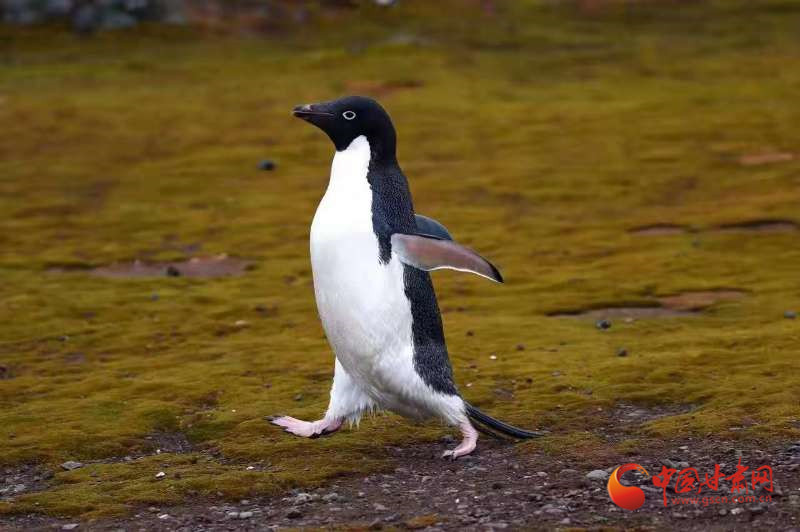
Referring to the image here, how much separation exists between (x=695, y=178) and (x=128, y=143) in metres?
13.3

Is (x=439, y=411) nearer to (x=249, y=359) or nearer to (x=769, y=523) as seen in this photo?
(x=769, y=523)

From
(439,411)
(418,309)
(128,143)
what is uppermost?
(418,309)

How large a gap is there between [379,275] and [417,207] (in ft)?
45.6

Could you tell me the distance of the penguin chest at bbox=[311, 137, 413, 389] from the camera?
7934 mm

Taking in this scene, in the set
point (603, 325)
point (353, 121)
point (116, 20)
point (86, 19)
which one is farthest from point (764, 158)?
point (86, 19)

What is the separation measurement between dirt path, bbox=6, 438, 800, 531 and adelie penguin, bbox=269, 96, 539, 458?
1.41 ft

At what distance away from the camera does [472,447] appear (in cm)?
799

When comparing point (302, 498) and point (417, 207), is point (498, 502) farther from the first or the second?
point (417, 207)

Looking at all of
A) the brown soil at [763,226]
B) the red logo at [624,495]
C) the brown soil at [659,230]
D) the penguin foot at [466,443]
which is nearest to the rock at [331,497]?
the penguin foot at [466,443]

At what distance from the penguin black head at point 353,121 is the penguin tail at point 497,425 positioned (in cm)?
178

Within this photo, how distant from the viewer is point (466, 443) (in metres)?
8.01

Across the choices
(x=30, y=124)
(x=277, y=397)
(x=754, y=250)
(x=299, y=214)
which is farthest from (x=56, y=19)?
(x=277, y=397)

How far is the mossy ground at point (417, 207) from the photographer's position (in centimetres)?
925

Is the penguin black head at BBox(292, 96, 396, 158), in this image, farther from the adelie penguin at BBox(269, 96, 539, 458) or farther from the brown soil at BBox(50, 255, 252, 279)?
the brown soil at BBox(50, 255, 252, 279)
